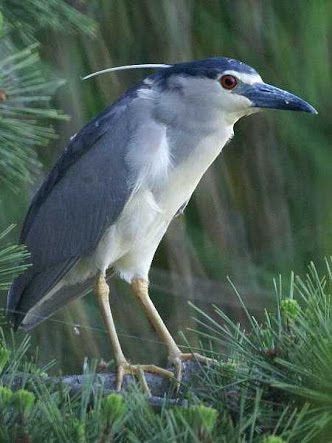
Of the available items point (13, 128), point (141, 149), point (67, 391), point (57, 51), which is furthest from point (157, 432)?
point (57, 51)

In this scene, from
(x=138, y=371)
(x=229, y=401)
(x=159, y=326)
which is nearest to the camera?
(x=229, y=401)

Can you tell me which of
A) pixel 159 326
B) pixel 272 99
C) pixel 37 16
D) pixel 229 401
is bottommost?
pixel 159 326

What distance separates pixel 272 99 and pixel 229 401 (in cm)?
88

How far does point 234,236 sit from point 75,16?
76 cm

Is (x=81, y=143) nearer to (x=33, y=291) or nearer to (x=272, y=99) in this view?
(x=33, y=291)

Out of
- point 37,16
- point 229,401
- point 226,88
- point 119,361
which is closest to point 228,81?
point 226,88

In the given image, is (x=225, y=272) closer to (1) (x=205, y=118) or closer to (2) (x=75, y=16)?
(1) (x=205, y=118)

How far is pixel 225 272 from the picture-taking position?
284 cm

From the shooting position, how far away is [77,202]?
8.00 ft

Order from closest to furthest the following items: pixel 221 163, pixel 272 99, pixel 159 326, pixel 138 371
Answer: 1. pixel 138 371
2. pixel 272 99
3. pixel 159 326
4. pixel 221 163

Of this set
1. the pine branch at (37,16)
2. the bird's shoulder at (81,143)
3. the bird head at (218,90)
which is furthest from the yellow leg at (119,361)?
the pine branch at (37,16)

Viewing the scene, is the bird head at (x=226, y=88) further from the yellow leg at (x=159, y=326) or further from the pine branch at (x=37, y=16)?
the yellow leg at (x=159, y=326)

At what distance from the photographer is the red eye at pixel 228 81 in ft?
7.42

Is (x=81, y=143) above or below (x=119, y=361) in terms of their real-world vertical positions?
above
